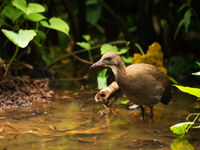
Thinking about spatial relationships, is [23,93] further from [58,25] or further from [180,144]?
[180,144]

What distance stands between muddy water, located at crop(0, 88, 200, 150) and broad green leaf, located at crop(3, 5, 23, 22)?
1315 millimetres

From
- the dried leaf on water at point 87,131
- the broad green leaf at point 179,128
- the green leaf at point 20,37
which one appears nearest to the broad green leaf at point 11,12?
the green leaf at point 20,37

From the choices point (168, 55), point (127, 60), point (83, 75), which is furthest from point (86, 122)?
point (168, 55)

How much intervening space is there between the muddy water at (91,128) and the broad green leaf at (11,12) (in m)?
1.31

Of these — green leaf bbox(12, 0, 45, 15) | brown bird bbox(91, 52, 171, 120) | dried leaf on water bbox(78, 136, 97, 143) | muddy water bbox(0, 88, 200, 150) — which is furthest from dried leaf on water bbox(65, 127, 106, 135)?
green leaf bbox(12, 0, 45, 15)

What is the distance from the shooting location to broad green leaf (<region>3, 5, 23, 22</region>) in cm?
485

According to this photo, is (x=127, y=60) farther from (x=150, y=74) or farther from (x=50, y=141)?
(x=50, y=141)

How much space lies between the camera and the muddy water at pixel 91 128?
3520mm

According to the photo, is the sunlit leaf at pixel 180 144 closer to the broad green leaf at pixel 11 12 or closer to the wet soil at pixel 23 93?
the wet soil at pixel 23 93

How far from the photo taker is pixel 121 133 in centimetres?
390

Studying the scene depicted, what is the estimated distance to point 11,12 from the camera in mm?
4902

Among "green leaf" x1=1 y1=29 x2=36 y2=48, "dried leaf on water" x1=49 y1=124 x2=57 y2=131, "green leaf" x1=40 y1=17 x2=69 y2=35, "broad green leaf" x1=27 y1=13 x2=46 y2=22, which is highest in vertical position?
"broad green leaf" x1=27 y1=13 x2=46 y2=22

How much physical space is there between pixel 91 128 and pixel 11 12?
2022mm

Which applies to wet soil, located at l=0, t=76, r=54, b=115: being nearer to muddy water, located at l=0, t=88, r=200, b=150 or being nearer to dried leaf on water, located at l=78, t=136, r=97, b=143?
muddy water, located at l=0, t=88, r=200, b=150
